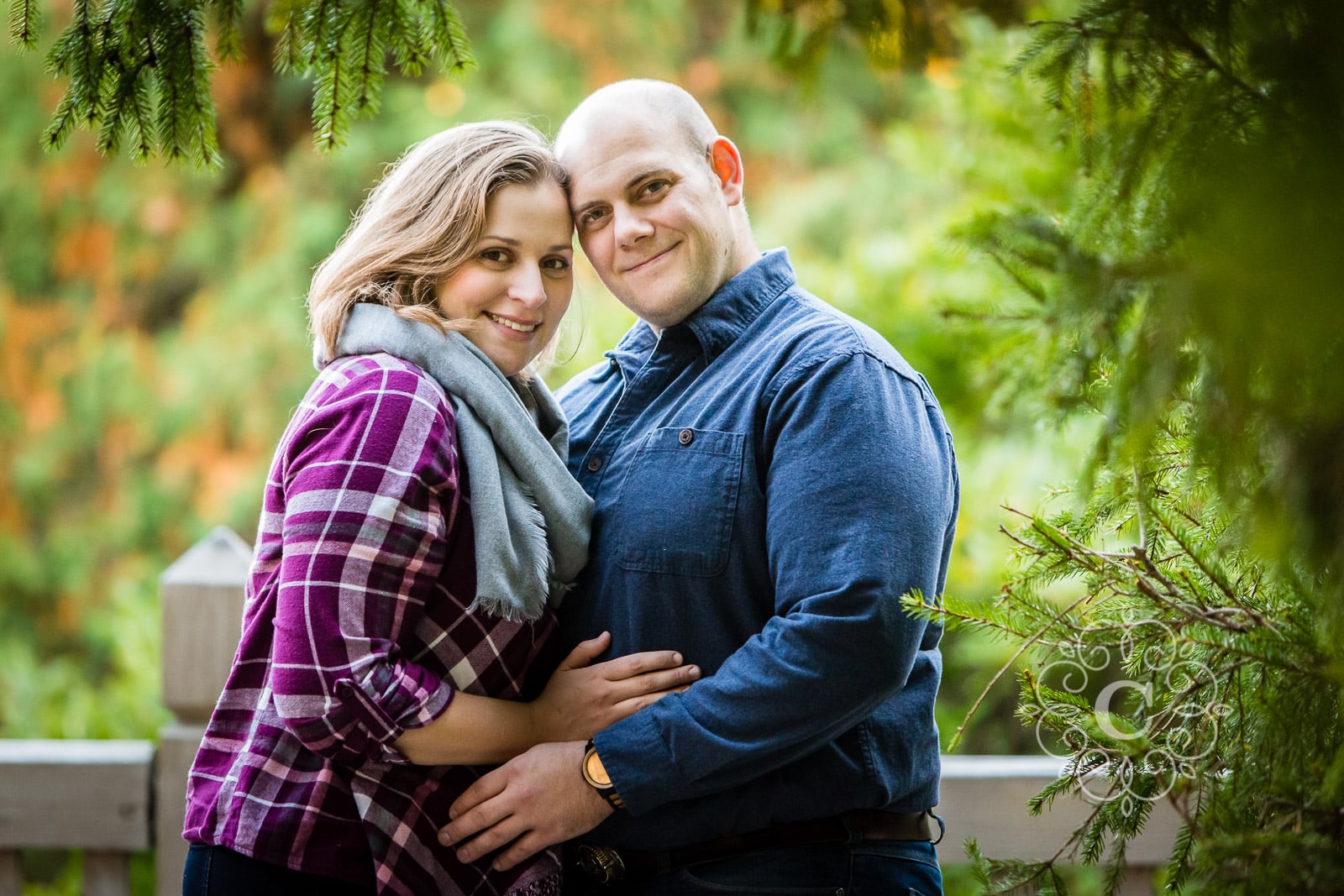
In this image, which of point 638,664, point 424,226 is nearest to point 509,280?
point 424,226

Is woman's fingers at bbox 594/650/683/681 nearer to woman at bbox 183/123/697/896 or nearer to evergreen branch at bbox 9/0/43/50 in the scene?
woman at bbox 183/123/697/896

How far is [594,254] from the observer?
188 centimetres

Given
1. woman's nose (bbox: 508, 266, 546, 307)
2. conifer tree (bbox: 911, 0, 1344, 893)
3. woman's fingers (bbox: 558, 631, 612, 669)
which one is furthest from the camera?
woman's nose (bbox: 508, 266, 546, 307)

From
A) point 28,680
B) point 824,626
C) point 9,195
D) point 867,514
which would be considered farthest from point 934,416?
point 9,195

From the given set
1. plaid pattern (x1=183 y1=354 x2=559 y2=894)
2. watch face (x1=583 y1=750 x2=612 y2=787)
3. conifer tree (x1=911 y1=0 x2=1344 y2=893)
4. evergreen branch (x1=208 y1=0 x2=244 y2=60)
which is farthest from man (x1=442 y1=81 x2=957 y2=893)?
evergreen branch (x1=208 y1=0 x2=244 y2=60)

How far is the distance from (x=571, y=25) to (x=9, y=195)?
3.85 metres

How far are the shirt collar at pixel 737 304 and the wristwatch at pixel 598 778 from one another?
65cm

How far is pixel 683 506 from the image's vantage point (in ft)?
5.15

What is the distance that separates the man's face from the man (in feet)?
0.26

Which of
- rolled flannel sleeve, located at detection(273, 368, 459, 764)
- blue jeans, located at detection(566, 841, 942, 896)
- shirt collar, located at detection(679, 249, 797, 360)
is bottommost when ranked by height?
blue jeans, located at detection(566, 841, 942, 896)

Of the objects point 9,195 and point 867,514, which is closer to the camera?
point 867,514

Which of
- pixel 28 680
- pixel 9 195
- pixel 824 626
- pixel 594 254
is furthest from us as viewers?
pixel 9 195

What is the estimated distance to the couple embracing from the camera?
1418 mm

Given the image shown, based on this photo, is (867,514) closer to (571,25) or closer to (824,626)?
(824,626)
